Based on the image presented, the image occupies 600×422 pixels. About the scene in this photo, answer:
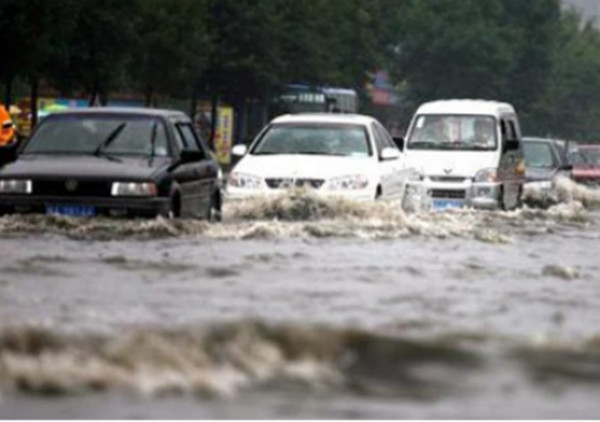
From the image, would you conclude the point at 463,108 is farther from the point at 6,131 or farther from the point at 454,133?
the point at 6,131

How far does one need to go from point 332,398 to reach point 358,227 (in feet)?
45.3

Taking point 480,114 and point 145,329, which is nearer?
point 145,329

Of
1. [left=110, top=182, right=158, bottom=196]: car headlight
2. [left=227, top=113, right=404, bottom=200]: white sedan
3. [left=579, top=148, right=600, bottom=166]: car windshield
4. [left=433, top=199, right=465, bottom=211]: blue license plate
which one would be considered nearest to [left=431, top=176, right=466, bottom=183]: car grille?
[left=433, top=199, right=465, bottom=211]: blue license plate

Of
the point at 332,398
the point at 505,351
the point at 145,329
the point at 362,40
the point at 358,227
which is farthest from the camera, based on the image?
the point at 362,40

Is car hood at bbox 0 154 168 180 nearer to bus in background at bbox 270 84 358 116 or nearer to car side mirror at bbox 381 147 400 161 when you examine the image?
car side mirror at bbox 381 147 400 161

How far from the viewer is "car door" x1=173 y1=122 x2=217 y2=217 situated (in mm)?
21281

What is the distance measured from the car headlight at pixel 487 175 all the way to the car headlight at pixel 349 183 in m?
6.12

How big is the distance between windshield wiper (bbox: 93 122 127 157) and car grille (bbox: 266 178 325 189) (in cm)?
314

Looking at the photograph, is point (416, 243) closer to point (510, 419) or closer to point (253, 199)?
point (253, 199)

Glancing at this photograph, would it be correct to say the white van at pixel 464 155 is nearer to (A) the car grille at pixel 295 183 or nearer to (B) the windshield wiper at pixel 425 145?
(B) the windshield wiper at pixel 425 145

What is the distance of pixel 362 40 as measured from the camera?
7069 cm

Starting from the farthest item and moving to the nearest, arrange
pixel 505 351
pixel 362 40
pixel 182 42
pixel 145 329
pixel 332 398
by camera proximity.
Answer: pixel 362 40, pixel 182 42, pixel 145 329, pixel 505 351, pixel 332 398

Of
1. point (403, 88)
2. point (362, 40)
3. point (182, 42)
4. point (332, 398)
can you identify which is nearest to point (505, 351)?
point (332, 398)

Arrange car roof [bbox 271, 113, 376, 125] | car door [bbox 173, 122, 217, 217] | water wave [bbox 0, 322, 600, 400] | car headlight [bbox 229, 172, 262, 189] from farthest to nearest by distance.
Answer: car roof [bbox 271, 113, 376, 125], car headlight [bbox 229, 172, 262, 189], car door [bbox 173, 122, 217, 217], water wave [bbox 0, 322, 600, 400]
